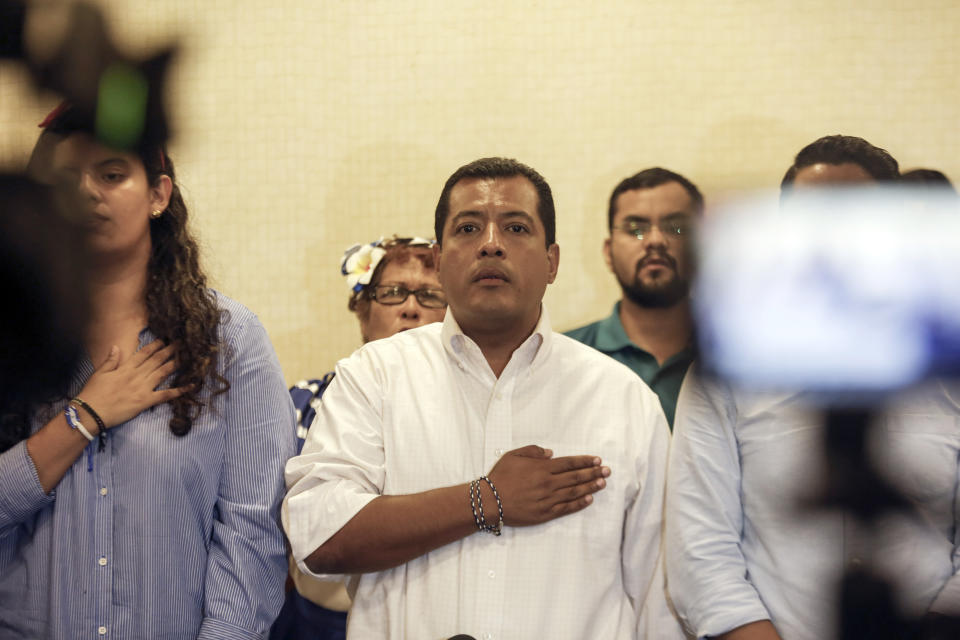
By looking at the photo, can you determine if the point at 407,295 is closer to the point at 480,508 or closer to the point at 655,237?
the point at 655,237

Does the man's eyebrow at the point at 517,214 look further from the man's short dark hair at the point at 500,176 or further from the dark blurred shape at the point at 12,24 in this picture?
the dark blurred shape at the point at 12,24

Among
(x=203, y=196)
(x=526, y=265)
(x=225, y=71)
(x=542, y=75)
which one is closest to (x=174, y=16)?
(x=225, y=71)

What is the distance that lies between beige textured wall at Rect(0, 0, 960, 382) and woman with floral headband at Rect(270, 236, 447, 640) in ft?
0.99

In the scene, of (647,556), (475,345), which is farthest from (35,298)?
(647,556)

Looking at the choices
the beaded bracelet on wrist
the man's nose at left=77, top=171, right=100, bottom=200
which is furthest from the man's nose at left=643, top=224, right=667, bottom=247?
the man's nose at left=77, top=171, right=100, bottom=200

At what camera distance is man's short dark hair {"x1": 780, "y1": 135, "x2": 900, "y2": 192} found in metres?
1.61

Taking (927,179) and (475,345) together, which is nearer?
(475,345)

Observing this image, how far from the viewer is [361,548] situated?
149 centimetres

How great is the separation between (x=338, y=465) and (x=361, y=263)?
38.0 inches

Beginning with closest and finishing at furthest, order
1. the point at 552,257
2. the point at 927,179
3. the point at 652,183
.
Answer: the point at 552,257 → the point at 927,179 → the point at 652,183

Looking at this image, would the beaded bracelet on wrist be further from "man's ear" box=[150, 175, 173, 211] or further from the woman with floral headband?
"man's ear" box=[150, 175, 173, 211]

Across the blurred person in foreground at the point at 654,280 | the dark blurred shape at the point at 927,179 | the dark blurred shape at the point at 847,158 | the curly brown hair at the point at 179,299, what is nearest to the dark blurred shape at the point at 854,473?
the dark blurred shape at the point at 847,158

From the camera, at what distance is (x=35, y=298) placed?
1563mm

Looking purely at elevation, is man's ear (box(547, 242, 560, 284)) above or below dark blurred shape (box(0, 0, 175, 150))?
below
